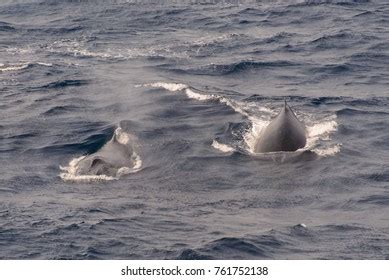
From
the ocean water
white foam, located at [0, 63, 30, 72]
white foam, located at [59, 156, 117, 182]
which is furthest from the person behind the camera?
white foam, located at [0, 63, 30, 72]

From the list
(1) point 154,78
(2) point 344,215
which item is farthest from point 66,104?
(2) point 344,215

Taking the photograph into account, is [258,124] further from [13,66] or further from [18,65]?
[18,65]

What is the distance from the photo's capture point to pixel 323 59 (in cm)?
5622

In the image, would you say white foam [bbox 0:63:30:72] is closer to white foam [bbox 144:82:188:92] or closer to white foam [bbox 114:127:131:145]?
white foam [bbox 144:82:188:92]

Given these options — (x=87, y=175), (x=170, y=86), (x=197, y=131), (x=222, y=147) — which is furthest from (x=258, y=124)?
(x=87, y=175)

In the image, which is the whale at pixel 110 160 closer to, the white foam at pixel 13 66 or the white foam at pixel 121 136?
the white foam at pixel 121 136

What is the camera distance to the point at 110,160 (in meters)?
38.8

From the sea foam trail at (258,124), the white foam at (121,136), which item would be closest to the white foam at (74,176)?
the white foam at (121,136)

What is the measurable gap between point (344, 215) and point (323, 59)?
25052 mm

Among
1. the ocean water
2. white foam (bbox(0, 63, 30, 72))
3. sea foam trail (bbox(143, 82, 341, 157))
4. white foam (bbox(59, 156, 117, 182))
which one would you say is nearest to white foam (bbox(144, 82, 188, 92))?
sea foam trail (bbox(143, 82, 341, 157))

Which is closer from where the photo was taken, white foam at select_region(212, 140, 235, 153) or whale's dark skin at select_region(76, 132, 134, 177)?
whale's dark skin at select_region(76, 132, 134, 177)

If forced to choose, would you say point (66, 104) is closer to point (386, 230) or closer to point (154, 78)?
point (154, 78)

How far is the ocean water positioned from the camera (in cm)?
3073

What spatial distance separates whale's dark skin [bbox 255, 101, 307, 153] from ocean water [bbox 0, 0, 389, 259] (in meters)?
0.53
